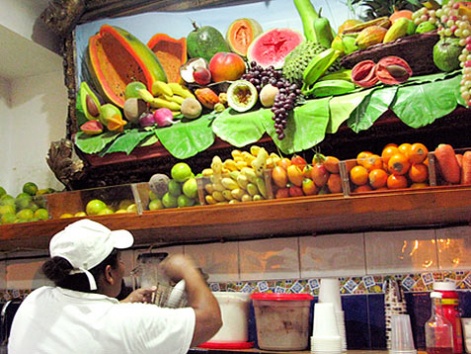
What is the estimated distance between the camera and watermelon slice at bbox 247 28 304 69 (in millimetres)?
2910

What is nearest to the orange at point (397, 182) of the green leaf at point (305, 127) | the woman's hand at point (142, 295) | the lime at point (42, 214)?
the green leaf at point (305, 127)

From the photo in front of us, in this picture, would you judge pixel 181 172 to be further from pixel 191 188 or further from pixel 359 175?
pixel 359 175

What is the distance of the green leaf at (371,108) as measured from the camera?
2.57 m

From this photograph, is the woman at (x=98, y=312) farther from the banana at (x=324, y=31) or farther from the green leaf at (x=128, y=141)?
the banana at (x=324, y=31)

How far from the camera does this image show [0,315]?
11.0ft

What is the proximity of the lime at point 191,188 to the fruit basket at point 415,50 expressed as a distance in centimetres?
94

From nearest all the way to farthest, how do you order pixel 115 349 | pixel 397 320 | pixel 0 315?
pixel 115 349
pixel 397 320
pixel 0 315

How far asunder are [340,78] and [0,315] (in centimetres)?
219

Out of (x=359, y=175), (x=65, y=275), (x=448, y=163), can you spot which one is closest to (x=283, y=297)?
(x=359, y=175)

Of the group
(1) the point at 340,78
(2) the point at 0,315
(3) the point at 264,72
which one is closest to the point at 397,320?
(1) the point at 340,78

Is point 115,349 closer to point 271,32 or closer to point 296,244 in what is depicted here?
point 296,244

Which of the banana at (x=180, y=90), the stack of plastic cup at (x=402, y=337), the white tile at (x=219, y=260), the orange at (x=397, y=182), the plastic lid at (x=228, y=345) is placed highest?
the banana at (x=180, y=90)

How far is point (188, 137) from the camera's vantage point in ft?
9.64

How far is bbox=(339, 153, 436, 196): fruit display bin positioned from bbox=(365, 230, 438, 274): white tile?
45 cm
